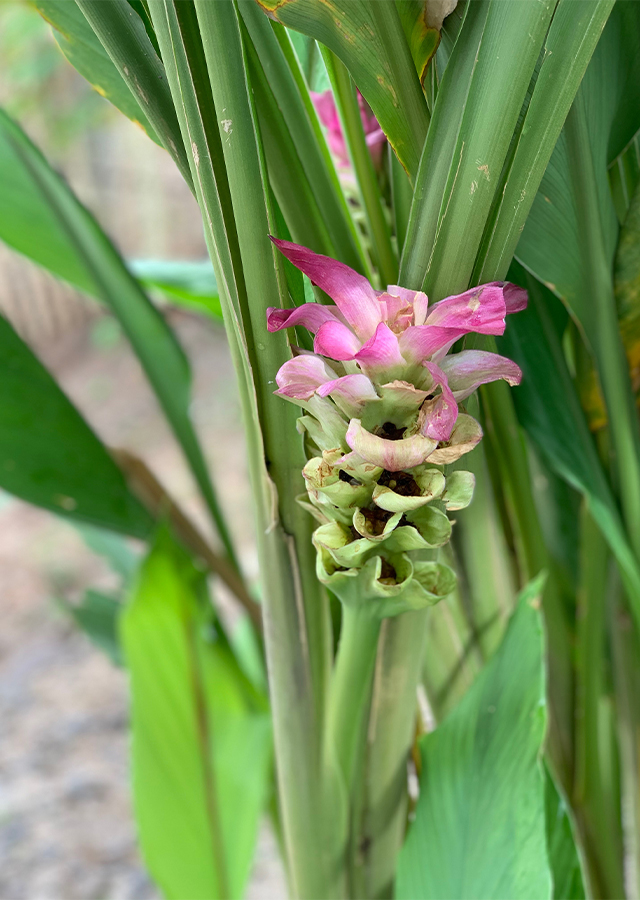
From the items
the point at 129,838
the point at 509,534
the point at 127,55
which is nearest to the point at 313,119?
the point at 127,55

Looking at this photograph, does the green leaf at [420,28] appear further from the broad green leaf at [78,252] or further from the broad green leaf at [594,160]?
the broad green leaf at [78,252]

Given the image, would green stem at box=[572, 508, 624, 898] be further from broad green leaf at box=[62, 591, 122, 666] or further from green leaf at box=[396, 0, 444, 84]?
broad green leaf at box=[62, 591, 122, 666]

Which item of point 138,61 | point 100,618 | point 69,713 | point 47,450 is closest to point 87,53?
point 138,61

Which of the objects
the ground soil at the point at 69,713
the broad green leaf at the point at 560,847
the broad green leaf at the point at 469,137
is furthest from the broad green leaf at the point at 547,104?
the ground soil at the point at 69,713

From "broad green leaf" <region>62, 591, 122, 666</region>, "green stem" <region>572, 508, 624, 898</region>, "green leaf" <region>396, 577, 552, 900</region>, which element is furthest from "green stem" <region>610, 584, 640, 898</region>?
"broad green leaf" <region>62, 591, 122, 666</region>

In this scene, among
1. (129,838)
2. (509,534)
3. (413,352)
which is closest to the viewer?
(413,352)

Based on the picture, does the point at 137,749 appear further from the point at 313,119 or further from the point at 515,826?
the point at 313,119

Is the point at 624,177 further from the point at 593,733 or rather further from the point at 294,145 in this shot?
the point at 593,733
